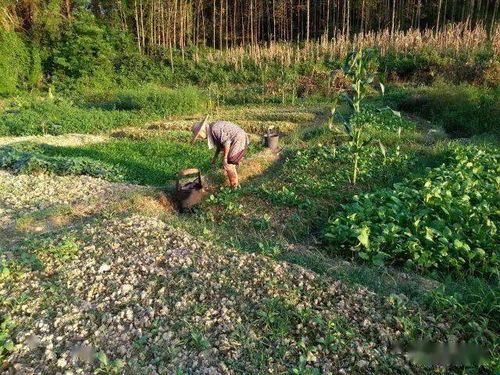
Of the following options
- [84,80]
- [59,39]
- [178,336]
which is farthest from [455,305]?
[59,39]

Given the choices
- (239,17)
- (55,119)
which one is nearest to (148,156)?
(55,119)

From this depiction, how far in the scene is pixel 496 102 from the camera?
1060 centimetres

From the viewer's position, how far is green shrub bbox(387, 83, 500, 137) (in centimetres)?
1065

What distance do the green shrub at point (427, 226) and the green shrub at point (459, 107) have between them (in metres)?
5.55

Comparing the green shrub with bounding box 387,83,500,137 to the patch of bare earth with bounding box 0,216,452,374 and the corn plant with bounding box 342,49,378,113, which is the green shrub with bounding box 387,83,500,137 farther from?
the patch of bare earth with bounding box 0,216,452,374

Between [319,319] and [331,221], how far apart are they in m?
1.89

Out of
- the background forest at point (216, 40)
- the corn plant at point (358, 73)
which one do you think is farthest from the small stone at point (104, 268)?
the background forest at point (216, 40)

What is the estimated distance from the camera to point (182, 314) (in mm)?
3496

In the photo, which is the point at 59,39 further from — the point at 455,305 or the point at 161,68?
the point at 455,305

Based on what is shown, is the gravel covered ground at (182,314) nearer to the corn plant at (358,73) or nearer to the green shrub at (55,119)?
the corn plant at (358,73)

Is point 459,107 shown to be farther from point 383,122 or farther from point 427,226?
point 427,226

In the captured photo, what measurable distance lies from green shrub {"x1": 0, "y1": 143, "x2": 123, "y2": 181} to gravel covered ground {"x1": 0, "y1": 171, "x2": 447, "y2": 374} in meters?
3.76

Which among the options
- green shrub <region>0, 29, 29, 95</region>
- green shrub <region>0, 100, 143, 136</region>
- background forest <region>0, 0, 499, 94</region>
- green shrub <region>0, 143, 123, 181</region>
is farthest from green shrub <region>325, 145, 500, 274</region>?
green shrub <region>0, 29, 29, 95</region>

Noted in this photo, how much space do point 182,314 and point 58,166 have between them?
5.90 metres
